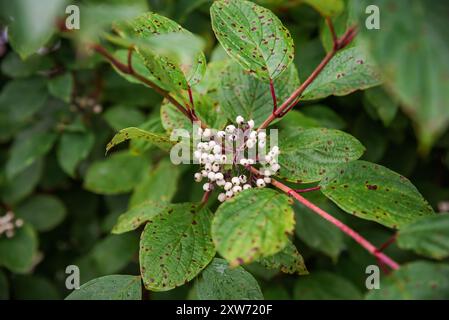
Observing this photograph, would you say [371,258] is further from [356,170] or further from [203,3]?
[203,3]

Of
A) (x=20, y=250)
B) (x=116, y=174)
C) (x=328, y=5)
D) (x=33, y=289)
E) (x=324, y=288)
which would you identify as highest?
(x=328, y=5)

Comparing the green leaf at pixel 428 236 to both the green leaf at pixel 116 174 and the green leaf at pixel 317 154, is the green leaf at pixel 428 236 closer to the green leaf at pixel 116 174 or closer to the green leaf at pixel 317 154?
the green leaf at pixel 317 154

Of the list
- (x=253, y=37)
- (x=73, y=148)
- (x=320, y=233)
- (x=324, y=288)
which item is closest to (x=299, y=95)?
(x=253, y=37)

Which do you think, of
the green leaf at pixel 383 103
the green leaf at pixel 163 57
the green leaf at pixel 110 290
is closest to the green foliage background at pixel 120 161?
the green leaf at pixel 383 103

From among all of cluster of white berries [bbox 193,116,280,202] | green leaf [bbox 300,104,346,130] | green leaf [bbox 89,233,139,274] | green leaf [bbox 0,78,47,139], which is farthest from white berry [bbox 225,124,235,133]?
green leaf [bbox 0,78,47,139]

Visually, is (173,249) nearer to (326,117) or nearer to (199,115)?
(199,115)

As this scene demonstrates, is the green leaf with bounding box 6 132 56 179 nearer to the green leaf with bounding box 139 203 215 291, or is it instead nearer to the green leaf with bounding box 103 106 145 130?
the green leaf with bounding box 103 106 145 130
